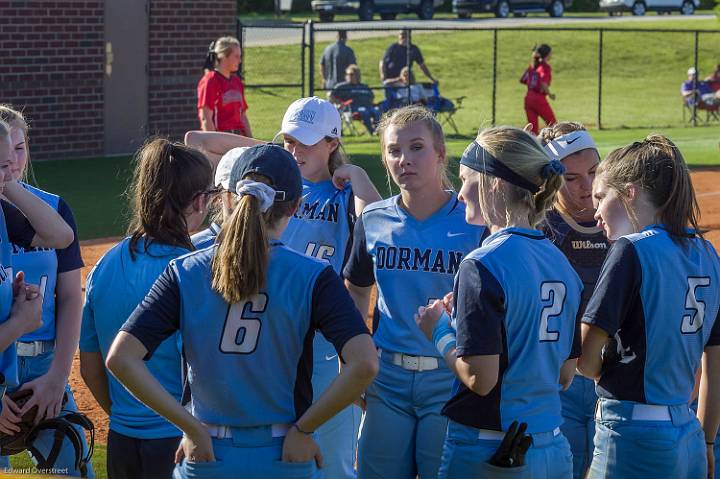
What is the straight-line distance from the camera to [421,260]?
4.69m

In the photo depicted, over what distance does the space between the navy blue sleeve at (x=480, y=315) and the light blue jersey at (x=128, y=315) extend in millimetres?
1276

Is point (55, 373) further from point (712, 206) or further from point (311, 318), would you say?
point (712, 206)

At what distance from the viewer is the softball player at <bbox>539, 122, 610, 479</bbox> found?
16.3 feet

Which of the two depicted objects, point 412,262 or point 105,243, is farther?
point 105,243

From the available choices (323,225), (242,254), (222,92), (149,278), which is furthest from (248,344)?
(222,92)

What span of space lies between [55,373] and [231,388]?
1621 mm

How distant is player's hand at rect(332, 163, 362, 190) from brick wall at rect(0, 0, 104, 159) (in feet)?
46.4

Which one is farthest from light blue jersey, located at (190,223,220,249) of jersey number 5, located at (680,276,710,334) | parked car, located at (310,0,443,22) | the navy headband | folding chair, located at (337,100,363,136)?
parked car, located at (310,0,443,22)

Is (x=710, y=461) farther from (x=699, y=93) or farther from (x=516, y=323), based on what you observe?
(x=699, y=93)

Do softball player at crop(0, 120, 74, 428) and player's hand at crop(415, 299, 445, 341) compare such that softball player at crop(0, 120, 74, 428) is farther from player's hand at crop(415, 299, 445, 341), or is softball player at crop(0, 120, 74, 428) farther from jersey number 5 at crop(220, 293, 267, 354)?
player's hand at crop(415, 299, 445, 341)

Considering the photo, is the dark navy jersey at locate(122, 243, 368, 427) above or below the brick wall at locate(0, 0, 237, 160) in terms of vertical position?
below

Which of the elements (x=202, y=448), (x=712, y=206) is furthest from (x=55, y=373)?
(x=712, y=206)

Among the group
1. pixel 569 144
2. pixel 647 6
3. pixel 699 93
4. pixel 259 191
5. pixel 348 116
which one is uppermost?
pixel 647 6

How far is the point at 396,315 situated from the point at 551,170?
116 centimetres
